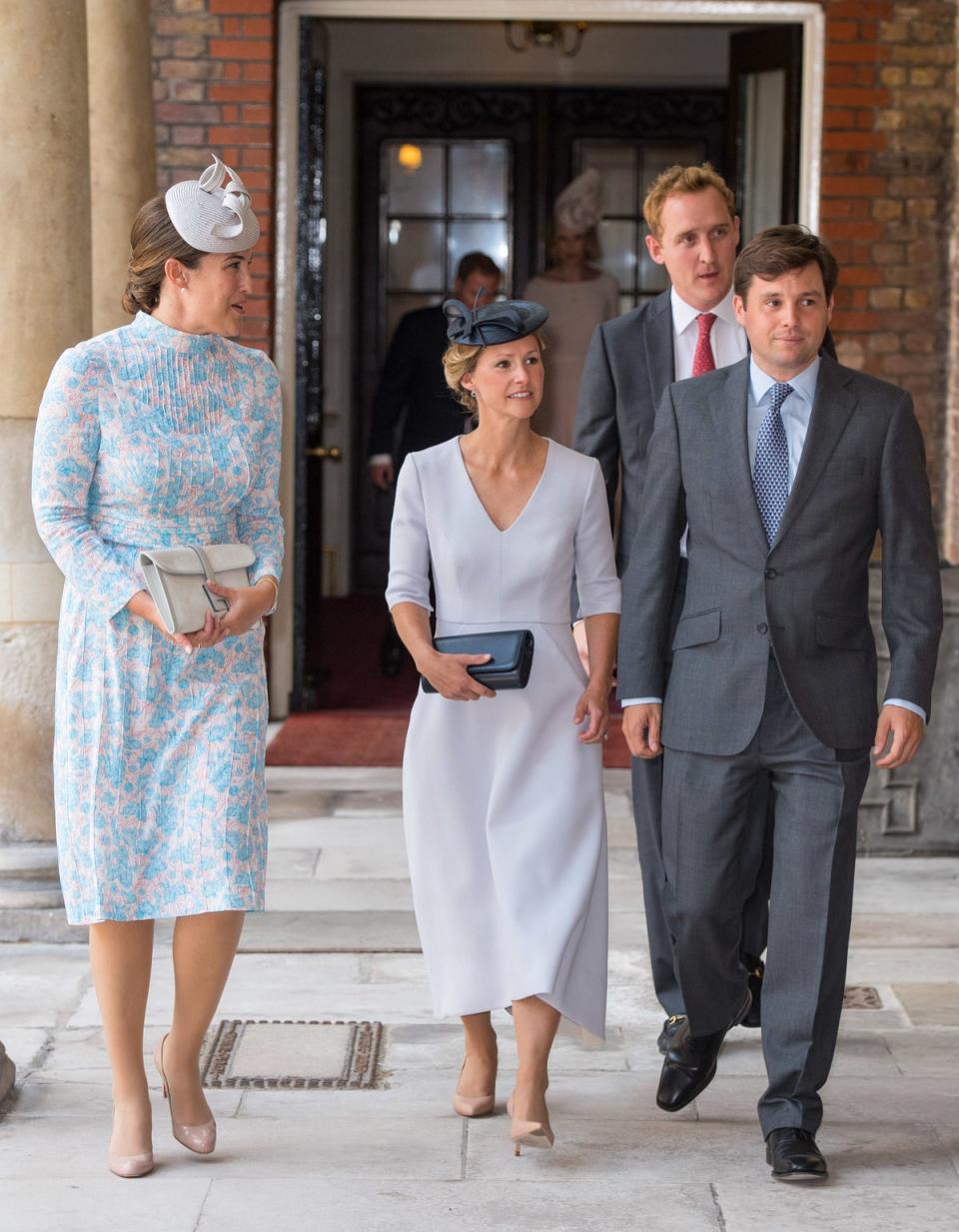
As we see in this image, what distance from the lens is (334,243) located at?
37.0 ft

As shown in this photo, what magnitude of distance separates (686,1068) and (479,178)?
28.7 ft

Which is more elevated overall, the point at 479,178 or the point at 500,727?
the point at 479,178

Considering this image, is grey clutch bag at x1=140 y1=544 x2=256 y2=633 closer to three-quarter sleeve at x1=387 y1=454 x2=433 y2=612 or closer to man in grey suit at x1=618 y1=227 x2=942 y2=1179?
three-quarter sleeve at x1=387 y1=454 x2=433 y2=612

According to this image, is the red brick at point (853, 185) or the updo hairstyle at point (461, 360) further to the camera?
the red brick at point (853, 185)

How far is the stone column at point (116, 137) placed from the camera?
5.86m

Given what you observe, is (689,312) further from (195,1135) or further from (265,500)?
(195,1135)

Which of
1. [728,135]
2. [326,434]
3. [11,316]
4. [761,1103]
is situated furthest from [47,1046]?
[326,434]

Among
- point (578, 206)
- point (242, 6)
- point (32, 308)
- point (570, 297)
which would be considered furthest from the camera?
point (570, 297)

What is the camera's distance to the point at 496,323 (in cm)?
323

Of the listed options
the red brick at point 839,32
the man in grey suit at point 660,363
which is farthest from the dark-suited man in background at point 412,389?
the man in grey suit at point 660,363

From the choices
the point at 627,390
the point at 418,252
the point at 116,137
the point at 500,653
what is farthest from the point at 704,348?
the point at 418,252

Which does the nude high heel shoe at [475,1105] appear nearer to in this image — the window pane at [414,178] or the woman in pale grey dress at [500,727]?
the woman in pale grey dress at [500,727]

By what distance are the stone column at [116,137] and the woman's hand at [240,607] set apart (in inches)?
116

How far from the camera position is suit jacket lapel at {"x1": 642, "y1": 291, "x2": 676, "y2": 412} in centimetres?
376
